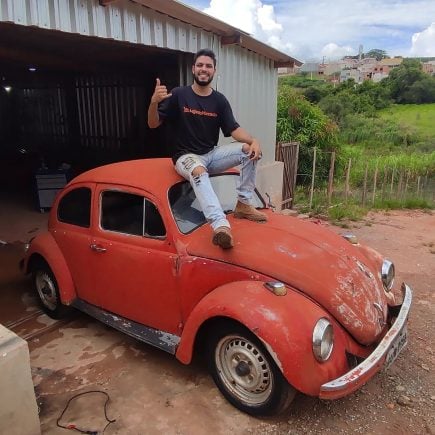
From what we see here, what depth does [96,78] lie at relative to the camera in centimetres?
1106

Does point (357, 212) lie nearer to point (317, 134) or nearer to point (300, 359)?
point (317, 134)

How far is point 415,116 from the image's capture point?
44594mm

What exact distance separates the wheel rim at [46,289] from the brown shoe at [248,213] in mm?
2200

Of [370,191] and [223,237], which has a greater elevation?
[223,237]

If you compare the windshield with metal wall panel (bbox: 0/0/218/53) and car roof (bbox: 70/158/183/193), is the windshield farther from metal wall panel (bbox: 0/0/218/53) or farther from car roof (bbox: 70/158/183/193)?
metal wall panel (bbox: 0/0/218/53)

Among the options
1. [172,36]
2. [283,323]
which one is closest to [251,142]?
[283,323]

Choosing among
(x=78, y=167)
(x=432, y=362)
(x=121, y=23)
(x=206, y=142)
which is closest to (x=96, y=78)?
(x=78, y=167)

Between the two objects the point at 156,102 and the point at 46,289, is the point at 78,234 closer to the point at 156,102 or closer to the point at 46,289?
the point at 46,289

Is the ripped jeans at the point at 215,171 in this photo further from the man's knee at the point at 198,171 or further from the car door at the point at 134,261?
the car door at the point at 134,261

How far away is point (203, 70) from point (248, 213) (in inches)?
52.1

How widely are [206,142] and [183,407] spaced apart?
2259mm

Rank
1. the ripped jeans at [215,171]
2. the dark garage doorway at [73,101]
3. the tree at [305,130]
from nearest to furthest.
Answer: the ripped jeans at [215,171], the dark garage doorway at [73,101], the tree at [305,130]

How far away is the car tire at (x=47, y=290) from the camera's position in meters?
4.47

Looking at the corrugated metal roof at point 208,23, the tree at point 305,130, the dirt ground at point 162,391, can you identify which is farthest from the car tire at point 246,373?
the tree at point 305,130
